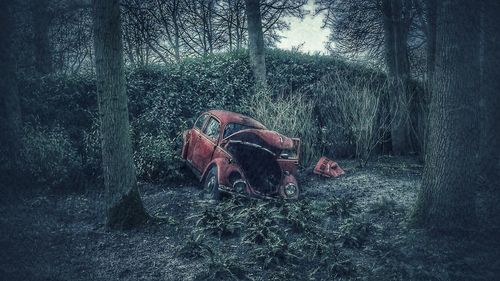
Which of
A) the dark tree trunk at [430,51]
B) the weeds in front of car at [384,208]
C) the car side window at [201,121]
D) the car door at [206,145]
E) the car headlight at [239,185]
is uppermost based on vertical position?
the dark tree trunk at [430,51]

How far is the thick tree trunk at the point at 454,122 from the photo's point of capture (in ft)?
17.1

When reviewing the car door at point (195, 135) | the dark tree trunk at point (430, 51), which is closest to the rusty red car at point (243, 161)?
the car door at point (195, 135)

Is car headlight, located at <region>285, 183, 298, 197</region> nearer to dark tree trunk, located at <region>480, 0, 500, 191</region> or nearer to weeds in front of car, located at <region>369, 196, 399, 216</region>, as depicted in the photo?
weeds in front of car, located at <region>369, 196, 399, 216</region>

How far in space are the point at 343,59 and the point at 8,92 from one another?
35.1 feet

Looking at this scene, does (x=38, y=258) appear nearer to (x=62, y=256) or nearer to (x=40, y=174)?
(x=62, y=256)

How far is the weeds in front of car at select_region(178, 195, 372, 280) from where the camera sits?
477cm

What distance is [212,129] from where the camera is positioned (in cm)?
855

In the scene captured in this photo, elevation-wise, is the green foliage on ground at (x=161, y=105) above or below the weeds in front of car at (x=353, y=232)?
above

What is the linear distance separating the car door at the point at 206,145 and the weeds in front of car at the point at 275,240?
1426 millimetres

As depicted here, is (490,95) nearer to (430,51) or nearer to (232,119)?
(430,51)

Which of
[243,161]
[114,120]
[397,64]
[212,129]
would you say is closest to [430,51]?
[397,64]

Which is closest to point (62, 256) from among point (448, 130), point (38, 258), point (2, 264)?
point (38, 258)

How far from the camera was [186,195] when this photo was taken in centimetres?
816

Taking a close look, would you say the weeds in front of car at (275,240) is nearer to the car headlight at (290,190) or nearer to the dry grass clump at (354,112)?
the car headlight at (290,190)
